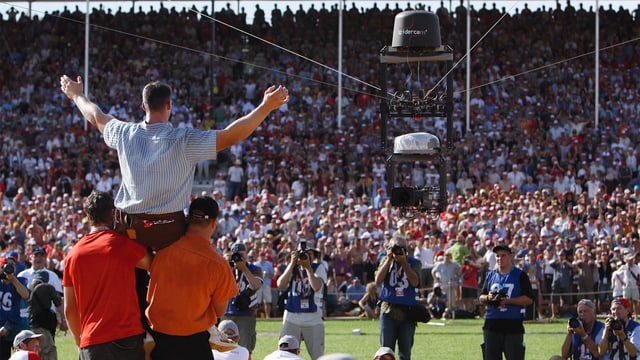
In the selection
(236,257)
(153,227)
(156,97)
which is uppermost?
(156,97)

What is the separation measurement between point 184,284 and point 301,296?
22.4ft

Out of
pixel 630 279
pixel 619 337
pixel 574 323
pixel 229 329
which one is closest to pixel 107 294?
pixel 229 329

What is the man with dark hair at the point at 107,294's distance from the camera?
5.88 metres

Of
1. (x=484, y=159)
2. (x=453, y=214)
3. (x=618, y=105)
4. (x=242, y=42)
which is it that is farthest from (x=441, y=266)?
(x=242, y=42)

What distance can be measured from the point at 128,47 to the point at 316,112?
851 cm

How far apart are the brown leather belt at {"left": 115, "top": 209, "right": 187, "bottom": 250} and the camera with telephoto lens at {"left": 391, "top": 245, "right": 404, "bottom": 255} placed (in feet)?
21.2

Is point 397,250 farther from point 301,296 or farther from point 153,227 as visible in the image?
point 153,227

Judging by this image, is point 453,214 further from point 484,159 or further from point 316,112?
point 316,112

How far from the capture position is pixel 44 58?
122 feet

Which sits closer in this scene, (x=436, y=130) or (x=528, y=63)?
(x=436, y=130)

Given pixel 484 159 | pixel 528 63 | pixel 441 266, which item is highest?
pixel 528 63

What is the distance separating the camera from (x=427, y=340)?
1806cm

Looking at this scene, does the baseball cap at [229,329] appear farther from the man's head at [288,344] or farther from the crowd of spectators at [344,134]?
the crowd of spectators at [344,134]

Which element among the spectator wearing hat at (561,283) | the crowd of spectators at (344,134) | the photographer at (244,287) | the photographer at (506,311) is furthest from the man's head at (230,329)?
the spectator wearing hat at (561,283)
